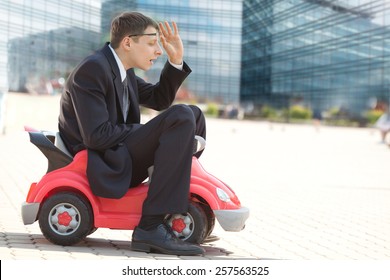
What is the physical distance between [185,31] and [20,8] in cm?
140

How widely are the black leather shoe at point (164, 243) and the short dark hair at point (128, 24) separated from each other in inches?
33.5

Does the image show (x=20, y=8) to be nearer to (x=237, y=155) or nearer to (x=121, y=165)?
(x=121, y=165)

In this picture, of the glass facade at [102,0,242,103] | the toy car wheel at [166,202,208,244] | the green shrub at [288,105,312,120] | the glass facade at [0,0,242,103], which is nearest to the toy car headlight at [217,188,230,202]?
the toy car wheel at [166,202,208,244]

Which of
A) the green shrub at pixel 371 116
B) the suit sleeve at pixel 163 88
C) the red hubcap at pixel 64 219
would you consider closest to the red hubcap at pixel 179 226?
the red hubcap at pixel 64 219

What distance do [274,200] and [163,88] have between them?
308 centimetres

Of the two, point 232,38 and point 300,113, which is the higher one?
point 232,38

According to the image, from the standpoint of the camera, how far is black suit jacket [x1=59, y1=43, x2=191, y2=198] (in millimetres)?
3375

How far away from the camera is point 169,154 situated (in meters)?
3.36

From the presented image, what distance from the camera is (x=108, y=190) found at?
11.1ft

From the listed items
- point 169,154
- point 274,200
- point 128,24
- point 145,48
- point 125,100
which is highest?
point 128,24

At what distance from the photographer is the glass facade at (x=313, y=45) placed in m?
6.34

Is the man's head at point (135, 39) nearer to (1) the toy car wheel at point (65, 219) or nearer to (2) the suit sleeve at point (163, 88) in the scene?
(2) the suit sleeve at point (163, 88)

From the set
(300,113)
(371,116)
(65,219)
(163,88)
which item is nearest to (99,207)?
(65,219)

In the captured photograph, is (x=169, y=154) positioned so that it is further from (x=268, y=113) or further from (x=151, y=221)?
(x=268, y=113)
